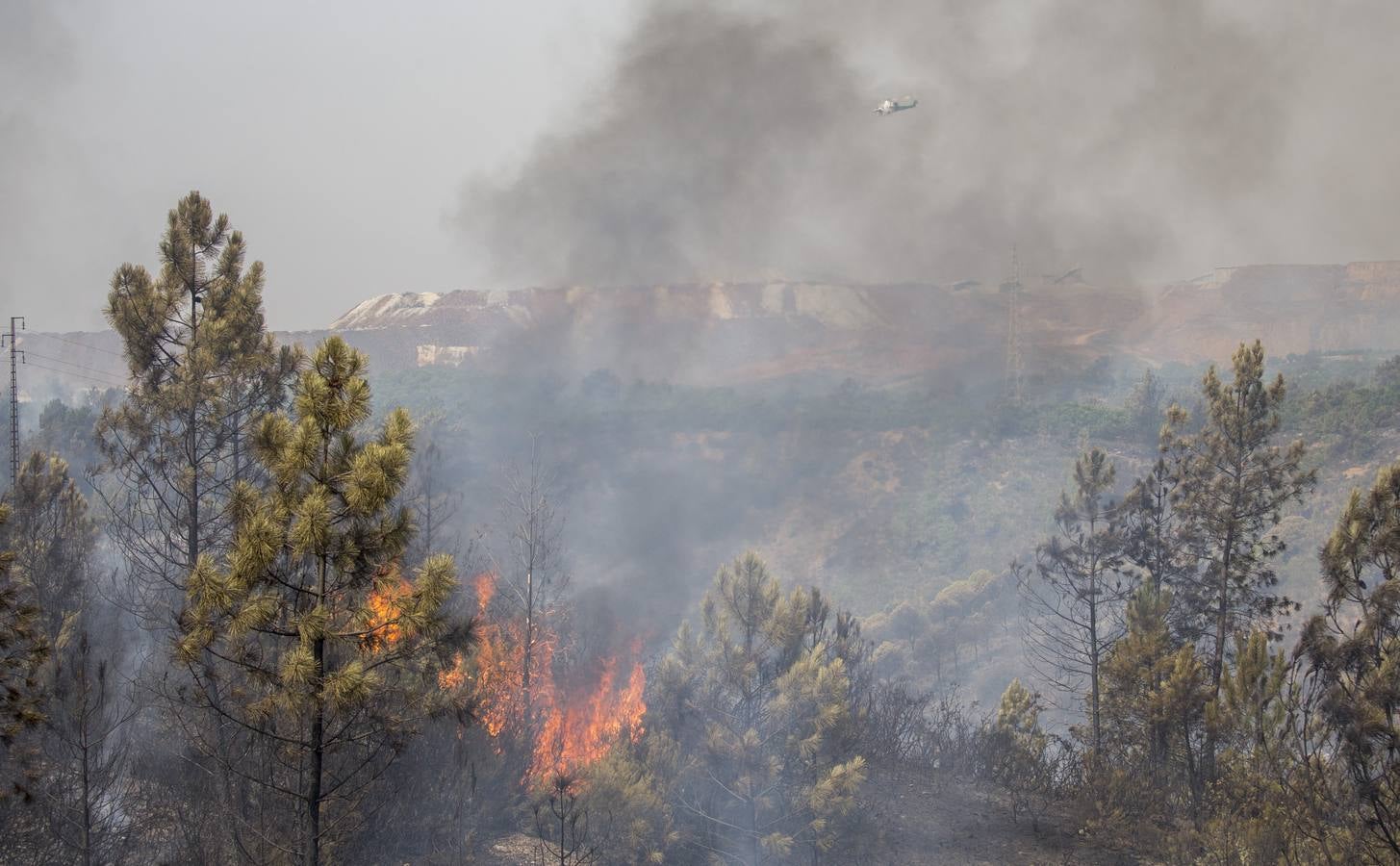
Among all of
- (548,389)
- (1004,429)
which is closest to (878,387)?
(1004,429)

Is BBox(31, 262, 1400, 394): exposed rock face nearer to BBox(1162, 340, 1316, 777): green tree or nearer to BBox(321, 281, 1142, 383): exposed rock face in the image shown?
BBox(321, 281, 1142, 383): exposed rock face

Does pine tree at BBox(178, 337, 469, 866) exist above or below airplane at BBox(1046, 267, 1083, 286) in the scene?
below

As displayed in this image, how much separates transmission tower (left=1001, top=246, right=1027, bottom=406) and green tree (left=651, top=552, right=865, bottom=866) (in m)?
51.3

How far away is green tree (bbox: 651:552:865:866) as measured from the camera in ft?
73.2

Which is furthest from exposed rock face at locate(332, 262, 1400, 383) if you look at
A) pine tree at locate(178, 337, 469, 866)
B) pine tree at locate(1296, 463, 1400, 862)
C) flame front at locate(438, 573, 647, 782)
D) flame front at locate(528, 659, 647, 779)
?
pine tree at locate(178, 337, 469, 866)

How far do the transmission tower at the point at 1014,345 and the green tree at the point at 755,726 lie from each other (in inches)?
2021

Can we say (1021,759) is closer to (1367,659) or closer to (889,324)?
(1367,659)

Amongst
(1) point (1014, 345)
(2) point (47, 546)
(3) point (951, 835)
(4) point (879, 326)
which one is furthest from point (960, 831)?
(4) point (879, 326)

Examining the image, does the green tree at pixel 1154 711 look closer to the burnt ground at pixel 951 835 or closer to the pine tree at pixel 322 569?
the burnt ground at pixel 951 835

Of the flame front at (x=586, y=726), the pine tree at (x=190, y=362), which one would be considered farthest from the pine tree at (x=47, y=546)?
the flame front at (x=586, y=726)

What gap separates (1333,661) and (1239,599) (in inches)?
424

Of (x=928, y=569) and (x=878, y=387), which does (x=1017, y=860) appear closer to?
(x=928, y=569)

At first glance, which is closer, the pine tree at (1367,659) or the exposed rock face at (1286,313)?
the pine tree at (1367,659)

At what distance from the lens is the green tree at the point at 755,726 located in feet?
73.2
